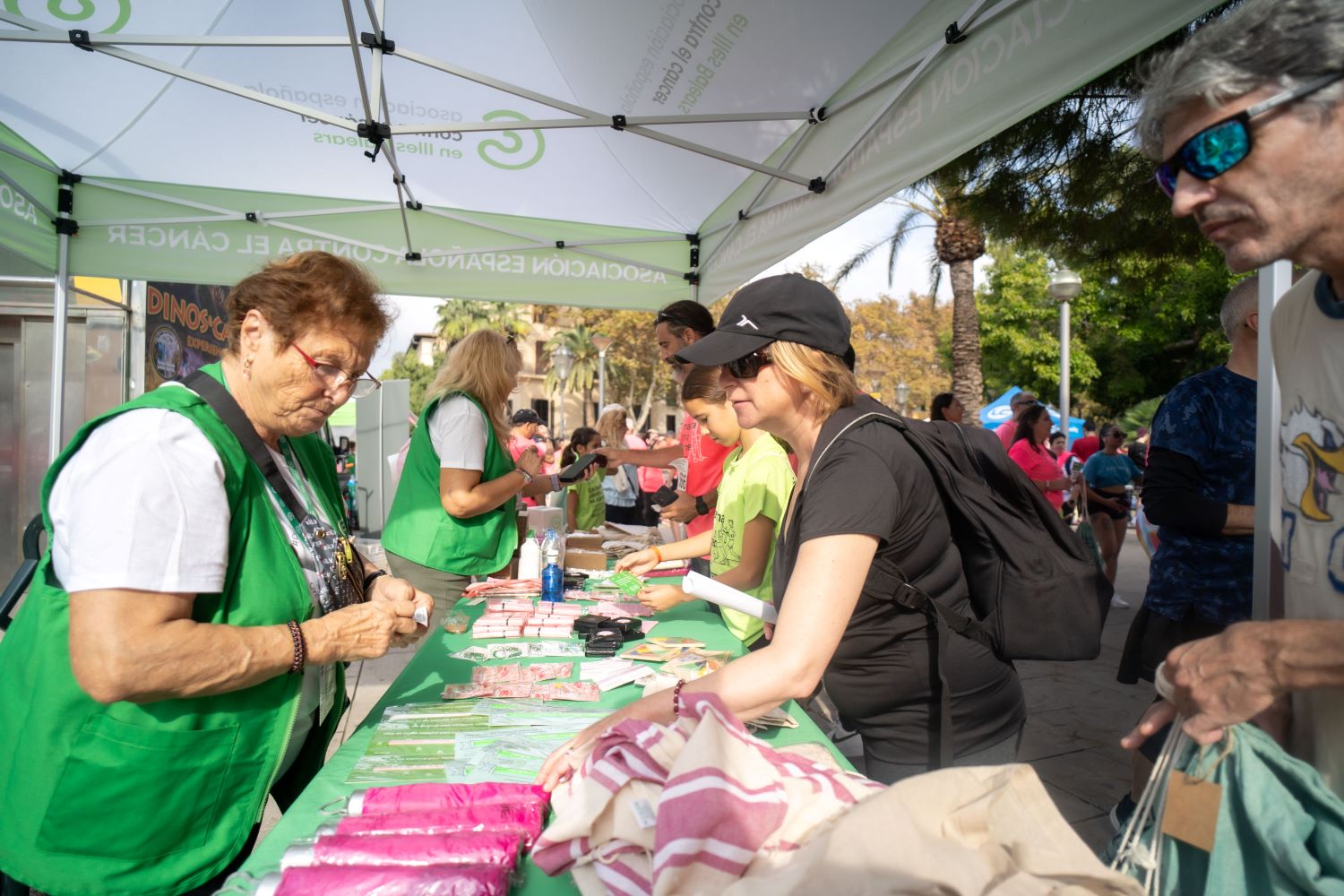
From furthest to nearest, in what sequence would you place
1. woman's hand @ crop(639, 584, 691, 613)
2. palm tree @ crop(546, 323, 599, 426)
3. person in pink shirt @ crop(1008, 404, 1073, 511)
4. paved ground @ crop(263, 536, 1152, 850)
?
palm tree @ crop(546, 323, 599, 426), person in pink shirt @ crop(1008, 404, 1073, 511), paved ground @ crop(263, 536, 1152, 850), woman's hand @ crop(639, 584, 691, 613)

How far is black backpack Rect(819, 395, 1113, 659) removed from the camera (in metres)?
1.70

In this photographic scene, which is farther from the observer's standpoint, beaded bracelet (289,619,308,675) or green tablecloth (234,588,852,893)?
beaded bracelet (289,619,308,675)

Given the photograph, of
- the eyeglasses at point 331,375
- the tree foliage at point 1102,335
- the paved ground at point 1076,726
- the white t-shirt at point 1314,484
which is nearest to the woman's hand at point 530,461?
the paved ground at point 1076,726

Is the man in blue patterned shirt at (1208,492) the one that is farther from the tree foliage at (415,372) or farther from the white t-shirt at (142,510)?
the tree foliage at (415,372)

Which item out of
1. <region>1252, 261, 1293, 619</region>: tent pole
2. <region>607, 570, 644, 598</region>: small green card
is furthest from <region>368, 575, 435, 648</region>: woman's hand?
<region>1252, 261, 1293, 619</region>: tent pole

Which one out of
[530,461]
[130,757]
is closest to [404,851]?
[130,757]

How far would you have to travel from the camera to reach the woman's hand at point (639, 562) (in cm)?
336

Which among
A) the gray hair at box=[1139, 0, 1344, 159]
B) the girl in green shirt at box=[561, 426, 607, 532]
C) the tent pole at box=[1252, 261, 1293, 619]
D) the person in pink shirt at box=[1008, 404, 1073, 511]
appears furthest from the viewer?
the person in pink shirt at box=[1008, 404, 1073, 511]

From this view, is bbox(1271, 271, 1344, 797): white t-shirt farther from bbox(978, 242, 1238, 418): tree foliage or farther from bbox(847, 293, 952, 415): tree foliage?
bbox(847, 293, 952, 415): tree foliage

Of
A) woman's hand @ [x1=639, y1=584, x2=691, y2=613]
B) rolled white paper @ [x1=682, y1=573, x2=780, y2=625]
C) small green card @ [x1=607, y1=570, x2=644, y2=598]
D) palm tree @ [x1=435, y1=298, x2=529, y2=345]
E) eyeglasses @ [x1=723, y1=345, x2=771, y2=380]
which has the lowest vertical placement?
small green card @ [x1=607, y1=570, x2=644, y2=598]

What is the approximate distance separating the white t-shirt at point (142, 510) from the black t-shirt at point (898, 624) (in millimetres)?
1138

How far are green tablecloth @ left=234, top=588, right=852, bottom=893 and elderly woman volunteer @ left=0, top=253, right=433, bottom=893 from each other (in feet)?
0.55

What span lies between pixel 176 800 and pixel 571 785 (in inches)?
30.8

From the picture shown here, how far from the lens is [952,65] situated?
2.82 m
